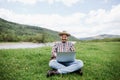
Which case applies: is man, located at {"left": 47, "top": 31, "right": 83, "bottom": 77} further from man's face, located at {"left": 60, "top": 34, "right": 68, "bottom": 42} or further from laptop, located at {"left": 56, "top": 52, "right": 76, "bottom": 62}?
laptop, located at {"left": 56, "top": 52, "right": 76, "bottom": 62}

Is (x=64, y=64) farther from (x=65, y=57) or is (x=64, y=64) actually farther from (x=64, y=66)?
(x=65, y=57)

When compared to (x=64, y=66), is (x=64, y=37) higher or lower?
higher

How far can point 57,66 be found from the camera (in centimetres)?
1069

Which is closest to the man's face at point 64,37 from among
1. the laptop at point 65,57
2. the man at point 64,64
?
the man at point 64,64

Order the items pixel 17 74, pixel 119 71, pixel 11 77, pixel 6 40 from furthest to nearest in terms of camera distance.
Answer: pixel 6 40 < pixel 119 71 < pixel 17 74 < pixel 11 77

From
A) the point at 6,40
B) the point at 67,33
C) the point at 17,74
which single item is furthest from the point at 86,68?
the point at 6,40

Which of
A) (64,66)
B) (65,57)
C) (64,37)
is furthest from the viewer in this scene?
(64,37)

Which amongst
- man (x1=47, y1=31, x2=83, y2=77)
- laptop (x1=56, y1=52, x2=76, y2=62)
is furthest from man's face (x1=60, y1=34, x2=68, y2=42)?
laptop (x1=56, y1=52, x2=76, y2=62)

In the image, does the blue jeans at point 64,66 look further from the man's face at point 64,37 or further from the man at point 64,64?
the man's face at point 64,37

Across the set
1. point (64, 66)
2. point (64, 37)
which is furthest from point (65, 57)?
point (64, 37)

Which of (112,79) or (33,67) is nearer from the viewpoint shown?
(112,79)

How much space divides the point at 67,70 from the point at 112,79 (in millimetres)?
2376

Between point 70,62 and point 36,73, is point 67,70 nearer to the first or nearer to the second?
point 70,62

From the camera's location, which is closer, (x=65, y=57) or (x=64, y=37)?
(x=65, y=57)
